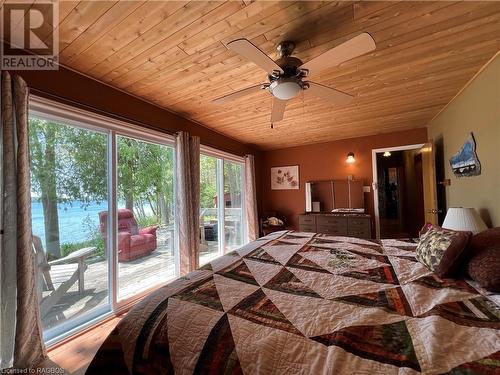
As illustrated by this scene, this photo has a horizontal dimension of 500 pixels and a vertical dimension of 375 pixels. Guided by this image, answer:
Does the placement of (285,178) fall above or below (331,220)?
above

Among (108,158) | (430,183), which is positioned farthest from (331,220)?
(108,158)

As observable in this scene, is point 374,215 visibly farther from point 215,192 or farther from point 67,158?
point 67,158

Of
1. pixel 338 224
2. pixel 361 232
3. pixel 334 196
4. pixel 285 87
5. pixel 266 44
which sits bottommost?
pixel 361 232

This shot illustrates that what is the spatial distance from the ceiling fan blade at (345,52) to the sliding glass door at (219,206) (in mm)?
2501

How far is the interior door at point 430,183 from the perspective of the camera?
A: 3027mm

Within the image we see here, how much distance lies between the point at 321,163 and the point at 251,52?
3662 millimetres

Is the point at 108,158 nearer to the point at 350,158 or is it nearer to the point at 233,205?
the point at 233,205

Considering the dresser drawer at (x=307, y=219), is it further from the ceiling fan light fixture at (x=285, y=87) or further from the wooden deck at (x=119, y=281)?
the ceiling fan light fixture at (x=285, y=87)

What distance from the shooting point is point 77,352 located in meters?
1.77

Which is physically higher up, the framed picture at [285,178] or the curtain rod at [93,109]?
the curtain rod at [93,109]

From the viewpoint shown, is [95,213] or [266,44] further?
[95,213]

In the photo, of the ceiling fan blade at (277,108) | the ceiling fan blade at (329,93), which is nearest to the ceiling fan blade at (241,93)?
the ceiling fan blade at (277,108)

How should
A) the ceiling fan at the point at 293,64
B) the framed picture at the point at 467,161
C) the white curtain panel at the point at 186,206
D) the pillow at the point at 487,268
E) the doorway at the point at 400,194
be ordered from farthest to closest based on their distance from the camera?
the doorway at the point at 400,194
the white curtain panel at the point at 186,206
the framed picture at the point at 467,161
the ceiling fan at the point at 293,64
the pillow at the point at 487,268

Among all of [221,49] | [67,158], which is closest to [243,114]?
[221,49]
